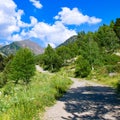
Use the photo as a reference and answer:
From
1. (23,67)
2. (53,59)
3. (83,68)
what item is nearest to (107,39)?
(53,59)

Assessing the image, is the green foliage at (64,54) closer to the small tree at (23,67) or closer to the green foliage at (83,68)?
the small tree at (23,67)

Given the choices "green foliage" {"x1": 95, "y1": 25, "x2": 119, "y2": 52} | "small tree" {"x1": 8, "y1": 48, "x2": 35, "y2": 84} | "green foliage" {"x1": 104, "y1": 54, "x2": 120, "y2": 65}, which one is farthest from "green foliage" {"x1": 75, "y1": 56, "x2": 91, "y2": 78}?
"green foliage" {"x1": 95, "y1": 25, "x2": 119, "y2": 52}

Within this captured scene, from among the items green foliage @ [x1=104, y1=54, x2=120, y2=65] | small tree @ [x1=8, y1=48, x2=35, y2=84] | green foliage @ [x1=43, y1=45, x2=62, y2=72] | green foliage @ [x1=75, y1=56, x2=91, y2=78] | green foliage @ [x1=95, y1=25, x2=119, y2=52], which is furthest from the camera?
green foliage @ [x1=43, y1=45, x2=62, y2=72]

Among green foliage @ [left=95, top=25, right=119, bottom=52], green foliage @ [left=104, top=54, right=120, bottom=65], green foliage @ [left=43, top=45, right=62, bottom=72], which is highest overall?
green foliage @ [left=95, top=25, right=119, bottom=52]

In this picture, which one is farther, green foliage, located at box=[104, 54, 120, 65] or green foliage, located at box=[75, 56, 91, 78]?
green foliage, located at box=[104, 54, 120, 65]

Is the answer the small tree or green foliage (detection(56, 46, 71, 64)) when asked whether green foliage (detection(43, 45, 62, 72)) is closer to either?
green foliage (detection(56, 46, 71, 64))

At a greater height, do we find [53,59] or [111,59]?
[53,59]

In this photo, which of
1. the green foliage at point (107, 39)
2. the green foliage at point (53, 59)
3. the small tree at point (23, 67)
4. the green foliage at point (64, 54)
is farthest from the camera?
the green foliage at point (64, 54)


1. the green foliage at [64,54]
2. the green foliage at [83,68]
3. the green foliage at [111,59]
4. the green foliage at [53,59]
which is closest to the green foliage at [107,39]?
the green foliage at [111,59]

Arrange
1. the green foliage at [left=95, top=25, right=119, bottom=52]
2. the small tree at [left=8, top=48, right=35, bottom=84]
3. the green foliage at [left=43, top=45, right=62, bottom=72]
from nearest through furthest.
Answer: the small tree at [left=8, top=48, right=35, bottom=84]
the green foliage at [left=95, top=25, right=119, bottom=52]
the green foliage at [left=43, top=45, right=62, bottom=72]

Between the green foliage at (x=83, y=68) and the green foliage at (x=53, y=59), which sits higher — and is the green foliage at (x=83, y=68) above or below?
below

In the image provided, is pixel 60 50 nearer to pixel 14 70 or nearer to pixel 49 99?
pixel 14 70

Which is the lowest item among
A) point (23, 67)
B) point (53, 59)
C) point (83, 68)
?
point (83, 68)

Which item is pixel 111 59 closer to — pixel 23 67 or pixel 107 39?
pixel 107 39
